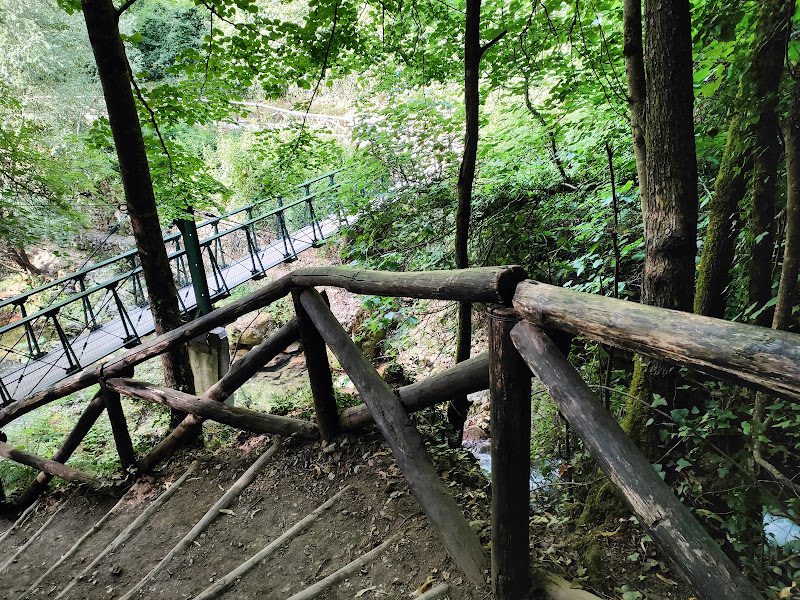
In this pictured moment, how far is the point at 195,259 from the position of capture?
21.3 ft

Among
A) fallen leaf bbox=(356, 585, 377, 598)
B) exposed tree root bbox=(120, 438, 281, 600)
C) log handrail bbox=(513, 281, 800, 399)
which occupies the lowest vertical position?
exposed tree root bbox=(120, 438, 281, 600)

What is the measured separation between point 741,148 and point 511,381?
1784mm

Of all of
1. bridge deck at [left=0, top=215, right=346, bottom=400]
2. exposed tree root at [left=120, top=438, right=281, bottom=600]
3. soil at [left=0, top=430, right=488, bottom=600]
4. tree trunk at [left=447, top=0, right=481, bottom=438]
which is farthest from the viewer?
bridge deck at [left=0, top=215, right=346, bottom=400]

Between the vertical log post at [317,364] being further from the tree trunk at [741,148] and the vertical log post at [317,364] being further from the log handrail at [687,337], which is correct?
the tree trunk at [741,148]

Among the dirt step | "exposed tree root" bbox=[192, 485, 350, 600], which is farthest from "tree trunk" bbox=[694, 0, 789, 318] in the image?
the dirt step

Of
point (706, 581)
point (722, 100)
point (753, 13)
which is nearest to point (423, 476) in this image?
point (706, 581)

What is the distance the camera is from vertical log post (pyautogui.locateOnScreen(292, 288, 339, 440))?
3.01 meters

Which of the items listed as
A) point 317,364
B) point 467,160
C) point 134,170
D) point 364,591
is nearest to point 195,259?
point 134,170

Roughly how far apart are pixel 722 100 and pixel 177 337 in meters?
3.56

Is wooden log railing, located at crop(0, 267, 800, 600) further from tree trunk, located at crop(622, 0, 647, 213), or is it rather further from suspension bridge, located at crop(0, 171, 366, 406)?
suspension bridge, located at crop(0, 171, 366, 406)

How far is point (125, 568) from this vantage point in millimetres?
2842

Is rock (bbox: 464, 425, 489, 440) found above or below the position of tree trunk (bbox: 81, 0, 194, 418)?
below

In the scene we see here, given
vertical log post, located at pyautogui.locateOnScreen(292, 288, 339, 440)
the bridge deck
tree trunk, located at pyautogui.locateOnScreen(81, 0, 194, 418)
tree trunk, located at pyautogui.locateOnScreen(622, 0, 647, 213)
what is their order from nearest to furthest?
tree trunk, located at pyautogui.locateOnScreen(622, 0, 647, 213) → vertical log post, located at pyautogui.locateOnScreen(292, 288, 339, 440) → tree trunk, located at pyautogui.locateOnScreen(81, 0, 194, 418) → the bridge deck

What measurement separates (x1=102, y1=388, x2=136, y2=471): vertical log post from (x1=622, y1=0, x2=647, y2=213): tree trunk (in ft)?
12.7
